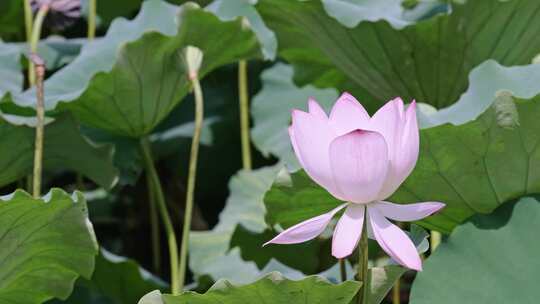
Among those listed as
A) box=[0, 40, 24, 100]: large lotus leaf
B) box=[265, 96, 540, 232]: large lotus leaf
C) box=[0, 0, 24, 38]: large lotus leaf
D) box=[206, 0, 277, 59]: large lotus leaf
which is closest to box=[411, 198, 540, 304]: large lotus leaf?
box=[265, 96, 540, 232]: large lotus leaf

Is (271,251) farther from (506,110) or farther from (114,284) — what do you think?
(506,110)

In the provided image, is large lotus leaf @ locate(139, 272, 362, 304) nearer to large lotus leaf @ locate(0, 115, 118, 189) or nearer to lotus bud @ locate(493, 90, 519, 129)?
lotus bud @ locate(493, 90, 519, 129)

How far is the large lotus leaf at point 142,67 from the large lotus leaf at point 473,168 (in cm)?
44

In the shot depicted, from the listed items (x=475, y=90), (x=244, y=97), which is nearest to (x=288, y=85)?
(x=244, y=97)

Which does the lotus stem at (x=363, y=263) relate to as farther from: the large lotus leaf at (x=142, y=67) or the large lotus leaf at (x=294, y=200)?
the large lotus leaf at (x=142, y=67)

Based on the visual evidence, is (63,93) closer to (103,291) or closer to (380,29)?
(103,291)

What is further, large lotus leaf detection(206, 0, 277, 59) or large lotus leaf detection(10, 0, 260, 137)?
large lotus leaf detection(206, 0, 277, 59)

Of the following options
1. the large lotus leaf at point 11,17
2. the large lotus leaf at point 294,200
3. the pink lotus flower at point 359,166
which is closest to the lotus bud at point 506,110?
the large lotus leaf at point 294,200

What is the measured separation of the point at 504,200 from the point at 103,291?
830 mm

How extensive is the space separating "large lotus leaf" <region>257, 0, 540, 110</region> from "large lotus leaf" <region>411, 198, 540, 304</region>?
21.6 inches

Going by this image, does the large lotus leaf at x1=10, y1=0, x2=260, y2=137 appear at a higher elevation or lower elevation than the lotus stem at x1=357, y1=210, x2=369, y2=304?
lower

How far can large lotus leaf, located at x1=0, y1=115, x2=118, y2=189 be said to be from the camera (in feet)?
5.67

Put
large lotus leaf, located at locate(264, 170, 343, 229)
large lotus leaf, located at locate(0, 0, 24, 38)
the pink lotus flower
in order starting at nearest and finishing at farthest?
the pink lotus flower, large lotus leaf, located at locate(264, 170, 343, 229), large lotus leaf, located at locate(0, 0, 24, 38)

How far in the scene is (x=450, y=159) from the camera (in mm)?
1382
